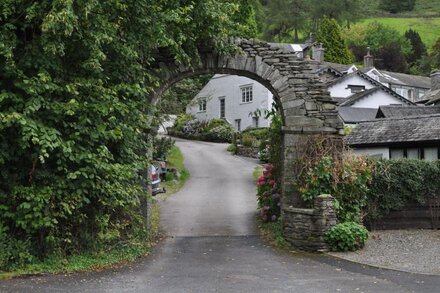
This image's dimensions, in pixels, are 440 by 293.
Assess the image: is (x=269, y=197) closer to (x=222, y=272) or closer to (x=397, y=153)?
(x=222, y=272)

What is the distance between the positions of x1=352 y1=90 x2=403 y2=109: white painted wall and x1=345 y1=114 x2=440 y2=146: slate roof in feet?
49.3

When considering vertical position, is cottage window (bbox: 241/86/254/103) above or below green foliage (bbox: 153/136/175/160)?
above

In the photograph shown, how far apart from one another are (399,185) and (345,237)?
13.3ft

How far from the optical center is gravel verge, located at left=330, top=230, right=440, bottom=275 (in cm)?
1069

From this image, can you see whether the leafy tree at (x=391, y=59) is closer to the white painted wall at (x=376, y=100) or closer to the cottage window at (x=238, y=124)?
the white painted wall at (x=376, y=100)

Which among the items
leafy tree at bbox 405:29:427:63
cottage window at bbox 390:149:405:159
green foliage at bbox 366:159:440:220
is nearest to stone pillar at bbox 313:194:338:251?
green foliage at bbox 366:159:440:220

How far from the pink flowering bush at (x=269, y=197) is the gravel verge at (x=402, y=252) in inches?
109

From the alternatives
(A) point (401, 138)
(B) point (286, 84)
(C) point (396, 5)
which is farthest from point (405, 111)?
(C) point (396, 5)

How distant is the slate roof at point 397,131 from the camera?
23141 millimetres

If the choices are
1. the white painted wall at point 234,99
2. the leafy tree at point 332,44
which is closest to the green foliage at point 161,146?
the white painted wall at point 234,99

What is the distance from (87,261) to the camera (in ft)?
34.1

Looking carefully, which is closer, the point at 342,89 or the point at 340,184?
the point at 340,184

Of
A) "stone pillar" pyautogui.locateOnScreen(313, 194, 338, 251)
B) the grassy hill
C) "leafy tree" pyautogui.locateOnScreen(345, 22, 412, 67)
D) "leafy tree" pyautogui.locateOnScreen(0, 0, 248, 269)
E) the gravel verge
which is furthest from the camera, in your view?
the grassy hill

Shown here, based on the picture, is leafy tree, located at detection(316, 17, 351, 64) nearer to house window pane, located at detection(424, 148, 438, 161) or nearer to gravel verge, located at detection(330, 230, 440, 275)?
house window pane, located at detection(424, 148, 438, 161)
